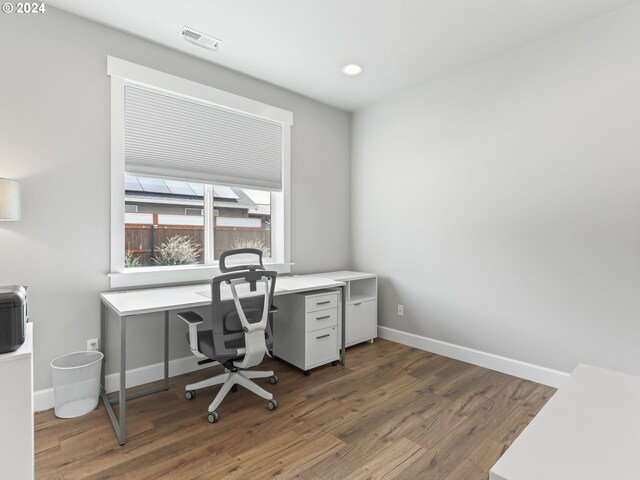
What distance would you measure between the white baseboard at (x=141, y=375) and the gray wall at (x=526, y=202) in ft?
7.03

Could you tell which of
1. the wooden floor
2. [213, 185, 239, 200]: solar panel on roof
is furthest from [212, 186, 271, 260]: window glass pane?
the wooden floor

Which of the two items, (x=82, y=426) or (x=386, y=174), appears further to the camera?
(x=386, y=174)

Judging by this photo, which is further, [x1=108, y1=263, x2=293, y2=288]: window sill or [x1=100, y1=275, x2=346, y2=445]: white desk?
[x1=108, y1=263, x2=293, y2=288]: window sill

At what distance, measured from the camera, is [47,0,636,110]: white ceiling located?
2.27 m

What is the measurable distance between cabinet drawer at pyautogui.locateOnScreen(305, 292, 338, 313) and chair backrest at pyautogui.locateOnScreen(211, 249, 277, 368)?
2.09ft

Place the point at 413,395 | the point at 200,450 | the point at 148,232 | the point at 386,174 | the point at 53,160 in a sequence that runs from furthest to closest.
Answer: the point at 386,174 → the point at 148,232 → the point at 413,395 → the point at 53,160 → the point at 200,450

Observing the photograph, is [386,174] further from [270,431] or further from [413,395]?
[270,431]

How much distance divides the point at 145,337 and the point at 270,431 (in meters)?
1.32

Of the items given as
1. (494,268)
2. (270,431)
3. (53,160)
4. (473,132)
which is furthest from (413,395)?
(53,160)

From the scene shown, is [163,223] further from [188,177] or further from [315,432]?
[315,432]

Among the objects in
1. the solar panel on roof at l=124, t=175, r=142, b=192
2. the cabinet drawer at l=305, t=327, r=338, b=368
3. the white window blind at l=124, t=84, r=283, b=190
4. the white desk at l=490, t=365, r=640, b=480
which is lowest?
the cabinet drawer at l=305, t=327, r=338, b=368

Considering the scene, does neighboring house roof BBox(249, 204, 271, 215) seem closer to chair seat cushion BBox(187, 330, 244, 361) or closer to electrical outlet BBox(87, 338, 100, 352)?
chair seat cushion BBox(187, 330, 244, 361)

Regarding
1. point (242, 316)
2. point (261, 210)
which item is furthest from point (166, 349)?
point (261, 210)

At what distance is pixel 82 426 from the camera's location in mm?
2100
